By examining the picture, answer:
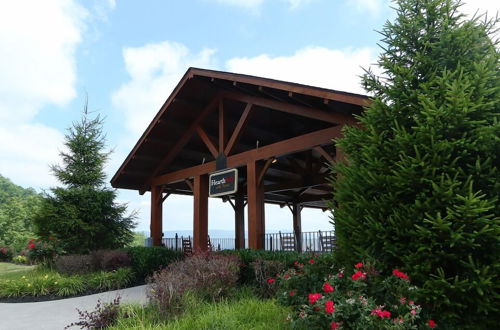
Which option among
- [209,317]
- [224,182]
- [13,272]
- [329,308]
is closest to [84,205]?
[13,272]

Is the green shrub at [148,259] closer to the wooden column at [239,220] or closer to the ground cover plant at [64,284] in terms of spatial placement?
the ground cover plant at [64,284]

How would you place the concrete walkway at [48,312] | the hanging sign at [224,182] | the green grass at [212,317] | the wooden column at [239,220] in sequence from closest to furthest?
1. the green grass at [212,317]
2. the concrete walkway at [48,312]
3. the hanging sign at [224,182]
4. the wooden column at [239,220]

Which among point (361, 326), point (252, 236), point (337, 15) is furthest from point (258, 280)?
point (337, 15)

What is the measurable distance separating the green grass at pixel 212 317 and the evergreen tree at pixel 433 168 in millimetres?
1137

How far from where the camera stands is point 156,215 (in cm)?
1208

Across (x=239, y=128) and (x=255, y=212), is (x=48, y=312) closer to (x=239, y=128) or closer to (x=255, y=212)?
(x=255, y=212)

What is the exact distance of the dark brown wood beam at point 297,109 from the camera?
21.8 feet

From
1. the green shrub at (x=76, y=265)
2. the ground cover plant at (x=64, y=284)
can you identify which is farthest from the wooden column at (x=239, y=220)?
the green shrub at (x=76, y=265)

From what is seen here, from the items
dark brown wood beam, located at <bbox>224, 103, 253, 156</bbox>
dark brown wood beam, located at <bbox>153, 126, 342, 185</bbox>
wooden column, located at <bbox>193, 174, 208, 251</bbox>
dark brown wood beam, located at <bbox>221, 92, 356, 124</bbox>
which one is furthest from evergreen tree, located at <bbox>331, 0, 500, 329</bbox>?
wooden column, located at <bbox>193, 174, 208, 251</bbox>

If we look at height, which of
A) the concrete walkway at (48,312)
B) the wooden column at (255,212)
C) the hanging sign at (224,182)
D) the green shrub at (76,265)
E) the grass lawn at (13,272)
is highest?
the hanging sign at (224,182)

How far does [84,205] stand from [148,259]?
11.5 feet

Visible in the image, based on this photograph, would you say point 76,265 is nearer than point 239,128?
No

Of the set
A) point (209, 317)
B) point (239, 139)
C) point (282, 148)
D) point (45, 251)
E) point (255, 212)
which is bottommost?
point (209, 317)

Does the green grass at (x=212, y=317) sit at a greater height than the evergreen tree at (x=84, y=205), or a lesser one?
lesser
